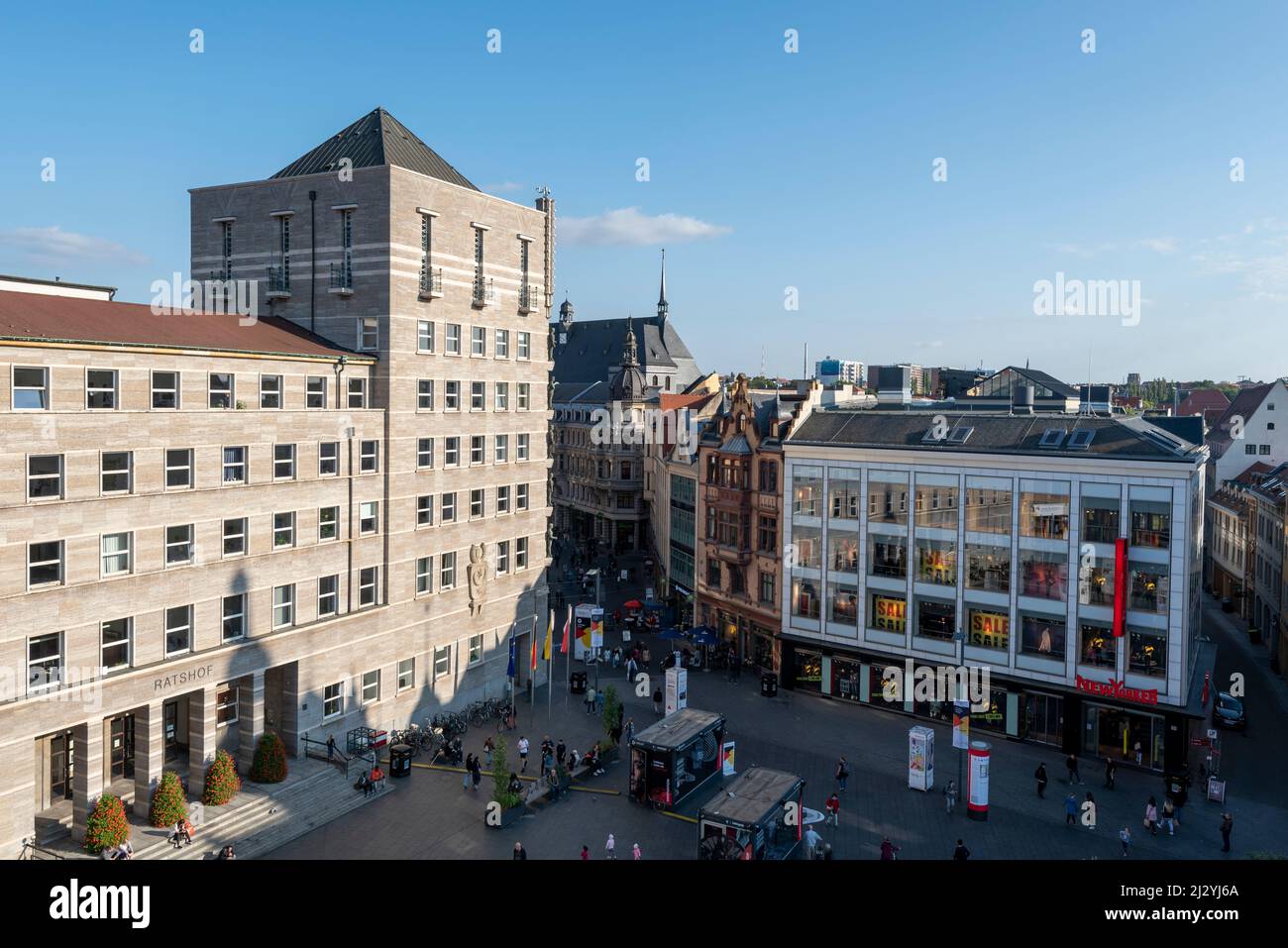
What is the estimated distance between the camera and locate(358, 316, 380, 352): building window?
4850 cm

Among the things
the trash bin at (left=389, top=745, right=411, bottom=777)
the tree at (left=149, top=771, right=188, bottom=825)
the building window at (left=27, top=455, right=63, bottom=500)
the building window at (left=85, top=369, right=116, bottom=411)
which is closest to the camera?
the building window at (left=27, top=455, right=63, bottom=500)

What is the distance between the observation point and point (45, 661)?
34.1 meters

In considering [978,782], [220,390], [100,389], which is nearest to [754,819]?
[978,782]

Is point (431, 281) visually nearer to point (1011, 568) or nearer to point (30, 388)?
point (30, 388)

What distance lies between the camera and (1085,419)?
52031 mm

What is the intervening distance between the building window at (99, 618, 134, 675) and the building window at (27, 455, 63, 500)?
539 cm

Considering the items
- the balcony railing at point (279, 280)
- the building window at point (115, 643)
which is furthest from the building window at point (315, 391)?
the building window at point (115, 643)

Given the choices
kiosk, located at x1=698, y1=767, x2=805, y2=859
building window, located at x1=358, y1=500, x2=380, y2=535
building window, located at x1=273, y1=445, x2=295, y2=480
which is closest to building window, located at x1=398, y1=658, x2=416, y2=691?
building window, located at x1=358, y1=500, x2=380, y2=535

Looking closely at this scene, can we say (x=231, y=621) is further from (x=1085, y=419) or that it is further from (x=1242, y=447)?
(x=1242, y=447)

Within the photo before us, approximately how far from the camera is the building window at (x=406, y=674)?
164 feet

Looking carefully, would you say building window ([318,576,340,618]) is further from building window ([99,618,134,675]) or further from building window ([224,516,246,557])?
building window ([99,618,134,675])

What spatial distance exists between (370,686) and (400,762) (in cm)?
532

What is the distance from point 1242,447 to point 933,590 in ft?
217

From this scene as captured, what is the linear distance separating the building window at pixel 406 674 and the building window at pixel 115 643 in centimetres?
1517
